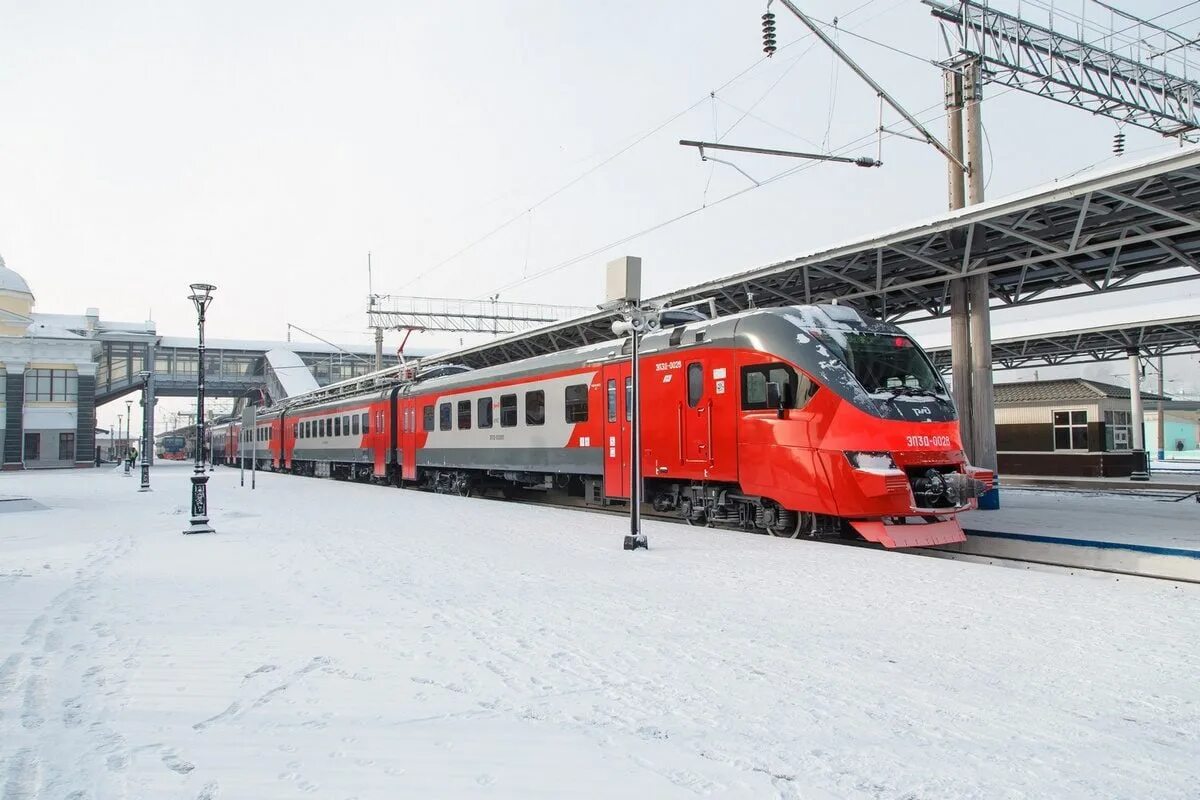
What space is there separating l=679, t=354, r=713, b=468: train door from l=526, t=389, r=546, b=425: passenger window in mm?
4376

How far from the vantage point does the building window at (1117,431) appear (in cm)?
2556

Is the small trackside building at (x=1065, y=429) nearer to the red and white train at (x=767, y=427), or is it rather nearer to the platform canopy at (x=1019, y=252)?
the platform canopy at (x=1019, y=252)

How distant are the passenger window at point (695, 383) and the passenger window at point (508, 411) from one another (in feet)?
19.3

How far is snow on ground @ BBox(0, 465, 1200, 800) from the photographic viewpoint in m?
3.42

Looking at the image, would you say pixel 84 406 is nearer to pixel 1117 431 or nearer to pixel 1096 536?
pixel 1117 431

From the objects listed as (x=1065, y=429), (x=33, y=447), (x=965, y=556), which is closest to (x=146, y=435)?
(x=33, y=447)

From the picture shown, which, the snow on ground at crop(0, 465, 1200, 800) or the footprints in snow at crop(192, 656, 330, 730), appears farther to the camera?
the footprints in snow at crop(192, 656, 330, 730)

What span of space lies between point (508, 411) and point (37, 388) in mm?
40556

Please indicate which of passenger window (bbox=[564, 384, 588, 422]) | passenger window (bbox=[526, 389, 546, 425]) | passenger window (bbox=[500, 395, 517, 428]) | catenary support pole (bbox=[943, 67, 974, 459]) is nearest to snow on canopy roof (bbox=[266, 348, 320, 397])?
passenger window (bbox=[500, 395, 517, 428])

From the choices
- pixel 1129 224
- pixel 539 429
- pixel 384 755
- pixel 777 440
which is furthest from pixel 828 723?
pixel 539 429

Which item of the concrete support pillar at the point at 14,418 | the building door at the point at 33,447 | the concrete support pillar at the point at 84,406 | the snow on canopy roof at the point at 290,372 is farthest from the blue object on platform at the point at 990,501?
the building door at the point at 33,447

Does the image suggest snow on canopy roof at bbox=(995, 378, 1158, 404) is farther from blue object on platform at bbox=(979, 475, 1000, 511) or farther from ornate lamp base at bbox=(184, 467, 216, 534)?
ornate lamp base at bbox=(184, 467, 216, 534)

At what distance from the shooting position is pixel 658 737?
12.5 ft

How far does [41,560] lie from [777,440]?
879 cm
